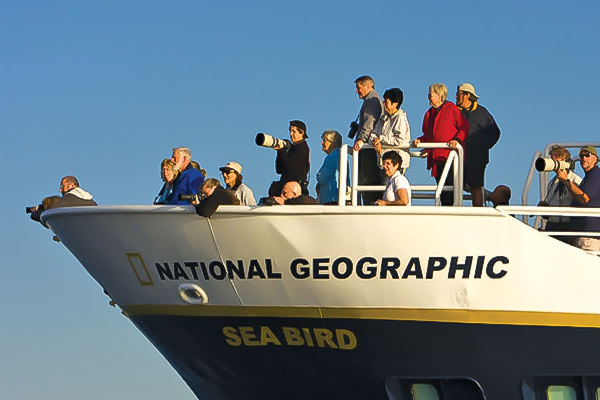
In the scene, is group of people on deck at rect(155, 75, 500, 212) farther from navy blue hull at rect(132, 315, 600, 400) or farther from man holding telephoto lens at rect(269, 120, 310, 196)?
navy blue hull at rect(132, 315, 600, 400)

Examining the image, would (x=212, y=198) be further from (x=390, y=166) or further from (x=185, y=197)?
(x=390, y=166)

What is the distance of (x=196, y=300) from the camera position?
15391 mm

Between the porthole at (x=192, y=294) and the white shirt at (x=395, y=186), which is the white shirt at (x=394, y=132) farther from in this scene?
the porthole at (x=192, y=294)

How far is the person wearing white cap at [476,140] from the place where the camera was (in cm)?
1623

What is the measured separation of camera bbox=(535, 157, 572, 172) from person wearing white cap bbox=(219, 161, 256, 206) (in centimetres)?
384

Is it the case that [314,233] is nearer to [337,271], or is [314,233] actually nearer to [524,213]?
[337,271]

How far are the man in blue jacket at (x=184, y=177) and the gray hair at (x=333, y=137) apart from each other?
1.78 m

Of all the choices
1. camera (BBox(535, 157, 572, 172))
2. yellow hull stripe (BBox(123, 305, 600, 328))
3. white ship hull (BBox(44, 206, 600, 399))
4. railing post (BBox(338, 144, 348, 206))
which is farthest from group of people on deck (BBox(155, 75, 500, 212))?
yellow hull stripe (BBox(123, 305, 600, 328))

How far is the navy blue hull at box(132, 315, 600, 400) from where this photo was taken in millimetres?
14688

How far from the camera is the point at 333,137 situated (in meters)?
16.2

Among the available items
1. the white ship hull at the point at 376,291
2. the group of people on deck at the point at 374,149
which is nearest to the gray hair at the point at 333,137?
the group of people on deck at the point at 374,149

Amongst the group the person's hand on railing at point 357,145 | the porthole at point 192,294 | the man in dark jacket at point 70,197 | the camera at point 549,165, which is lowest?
the porthole at point 192,294

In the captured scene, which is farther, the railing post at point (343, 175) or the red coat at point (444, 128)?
the red coat at point (444, 128)

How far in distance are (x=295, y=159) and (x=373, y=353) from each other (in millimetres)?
2784
